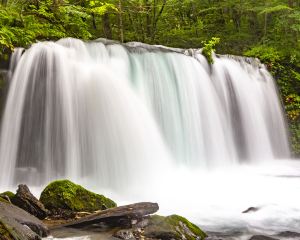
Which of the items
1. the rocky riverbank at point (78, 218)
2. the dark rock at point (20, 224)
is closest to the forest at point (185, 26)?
the rocky riverbank at point (78, 218)

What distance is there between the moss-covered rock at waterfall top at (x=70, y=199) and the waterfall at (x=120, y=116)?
7.12ft

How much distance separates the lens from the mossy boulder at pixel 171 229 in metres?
4.63

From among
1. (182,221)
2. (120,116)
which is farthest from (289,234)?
(120,116)

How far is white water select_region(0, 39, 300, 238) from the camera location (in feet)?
26.9

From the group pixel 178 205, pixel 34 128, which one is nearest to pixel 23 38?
pixel 34 128

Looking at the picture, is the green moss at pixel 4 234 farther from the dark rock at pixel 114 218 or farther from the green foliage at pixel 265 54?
the green foliage at pixel 265 54

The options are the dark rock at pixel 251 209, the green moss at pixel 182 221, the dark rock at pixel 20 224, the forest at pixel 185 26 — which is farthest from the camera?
the forest at pixel 185 26

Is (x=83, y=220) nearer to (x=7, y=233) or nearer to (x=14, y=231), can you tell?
(x=14, y=231)

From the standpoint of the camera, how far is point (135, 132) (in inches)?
366

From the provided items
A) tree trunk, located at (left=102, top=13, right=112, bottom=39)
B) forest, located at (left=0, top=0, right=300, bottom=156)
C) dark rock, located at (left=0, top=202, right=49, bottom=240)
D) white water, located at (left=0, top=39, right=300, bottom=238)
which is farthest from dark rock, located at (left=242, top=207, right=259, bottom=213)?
tree trunk, located at (left=102, top=13, right=112, bottom=39)

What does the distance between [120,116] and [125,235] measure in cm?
490

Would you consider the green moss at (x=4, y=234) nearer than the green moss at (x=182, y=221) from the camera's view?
Yes

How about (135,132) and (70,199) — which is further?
(135,132)

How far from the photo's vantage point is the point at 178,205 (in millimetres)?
7234
